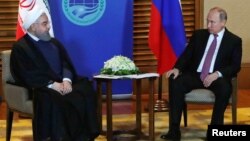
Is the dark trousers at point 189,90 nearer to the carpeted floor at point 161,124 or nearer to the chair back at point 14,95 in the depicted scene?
the carpeted floor at point 161,124

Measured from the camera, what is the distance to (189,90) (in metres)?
5.39

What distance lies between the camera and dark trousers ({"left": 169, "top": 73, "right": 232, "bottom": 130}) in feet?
17.1

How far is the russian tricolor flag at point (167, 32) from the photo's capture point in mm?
6566

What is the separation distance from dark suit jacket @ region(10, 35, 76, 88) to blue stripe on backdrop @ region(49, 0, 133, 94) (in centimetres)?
180

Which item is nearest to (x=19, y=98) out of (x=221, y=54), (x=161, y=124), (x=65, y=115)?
(x=65, y=115)

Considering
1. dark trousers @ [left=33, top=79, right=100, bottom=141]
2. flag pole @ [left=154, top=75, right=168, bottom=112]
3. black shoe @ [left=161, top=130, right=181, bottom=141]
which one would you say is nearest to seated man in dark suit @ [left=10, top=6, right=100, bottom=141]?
dark trousers @ [left=33, top=79, right=100, bottom=141]

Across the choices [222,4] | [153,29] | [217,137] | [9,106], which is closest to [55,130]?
[9,106]

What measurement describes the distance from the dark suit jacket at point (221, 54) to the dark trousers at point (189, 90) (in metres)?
0.14

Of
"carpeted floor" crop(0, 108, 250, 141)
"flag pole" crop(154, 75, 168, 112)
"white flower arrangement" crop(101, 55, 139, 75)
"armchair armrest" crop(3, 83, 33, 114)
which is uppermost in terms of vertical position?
"white flower arrangement" crop(101, 55, 139, 75)

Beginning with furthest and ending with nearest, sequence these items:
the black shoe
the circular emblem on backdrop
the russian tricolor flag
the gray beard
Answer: the circular emblem on backdrop < the russian tricolor flag < the black shoe < the gray beard

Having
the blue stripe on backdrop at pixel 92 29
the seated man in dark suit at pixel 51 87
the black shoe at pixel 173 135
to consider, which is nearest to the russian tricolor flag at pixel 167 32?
the blue stripe on backdrop at pixel 92 29

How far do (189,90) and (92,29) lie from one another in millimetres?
2069

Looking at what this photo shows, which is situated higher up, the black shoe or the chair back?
the chair back

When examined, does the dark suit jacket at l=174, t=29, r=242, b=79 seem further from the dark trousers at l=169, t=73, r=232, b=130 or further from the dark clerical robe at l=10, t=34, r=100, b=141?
the dark clerical robe at l=10, t=34, r=100, b=141
